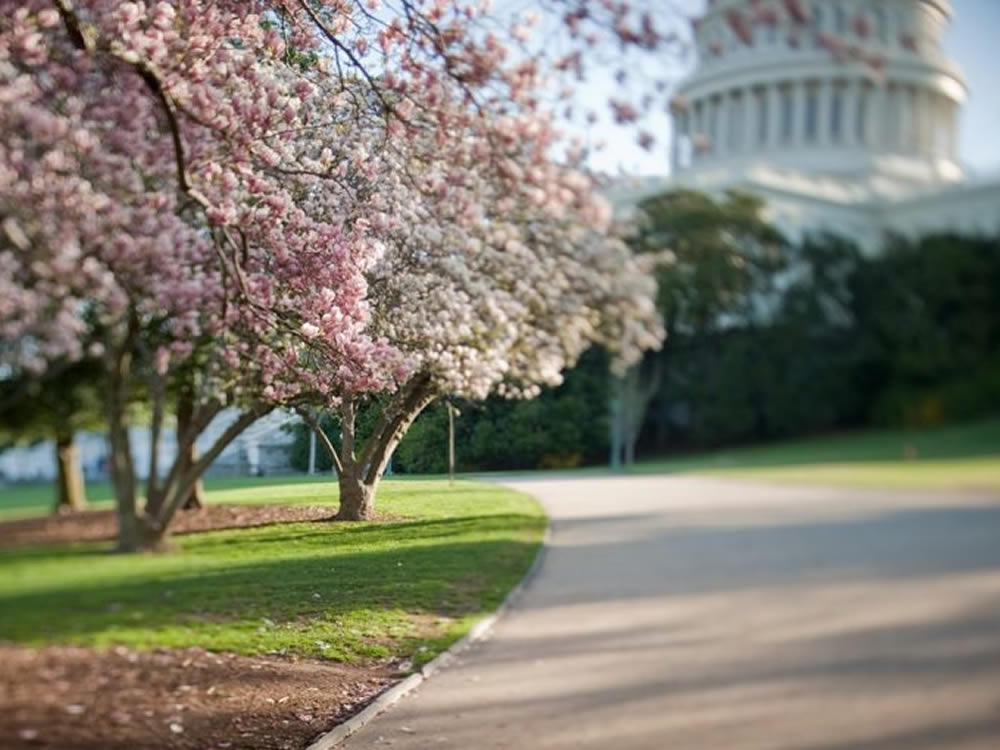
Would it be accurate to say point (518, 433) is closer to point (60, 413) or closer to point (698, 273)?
point (60, 413)

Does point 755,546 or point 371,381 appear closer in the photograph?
point 371,381

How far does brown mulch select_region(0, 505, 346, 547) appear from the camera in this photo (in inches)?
152

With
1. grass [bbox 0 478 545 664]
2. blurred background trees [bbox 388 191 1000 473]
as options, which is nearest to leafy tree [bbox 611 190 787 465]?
blurred background trees [bbox 388 191 1000 473]

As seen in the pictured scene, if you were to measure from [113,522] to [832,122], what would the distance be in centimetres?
4525

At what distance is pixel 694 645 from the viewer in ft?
26.8

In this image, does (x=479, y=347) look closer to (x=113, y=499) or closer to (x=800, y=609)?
(x=113, y=499)

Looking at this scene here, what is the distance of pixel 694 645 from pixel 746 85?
32.9m

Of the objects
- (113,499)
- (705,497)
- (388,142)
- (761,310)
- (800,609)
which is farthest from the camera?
(761,310)

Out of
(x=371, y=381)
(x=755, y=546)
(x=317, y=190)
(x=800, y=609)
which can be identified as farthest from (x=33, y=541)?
(x=755, y=546)

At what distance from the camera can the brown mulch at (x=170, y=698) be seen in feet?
11.4

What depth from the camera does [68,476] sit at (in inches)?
177

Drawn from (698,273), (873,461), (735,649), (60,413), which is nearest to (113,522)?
(60,413)

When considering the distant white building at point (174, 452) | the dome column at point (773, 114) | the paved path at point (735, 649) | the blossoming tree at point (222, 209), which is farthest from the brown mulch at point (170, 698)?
the dome column at point (773, 114)

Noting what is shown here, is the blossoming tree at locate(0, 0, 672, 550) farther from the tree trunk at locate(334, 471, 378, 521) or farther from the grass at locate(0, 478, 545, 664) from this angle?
the grass at locate(0, 478, 545, 664)
